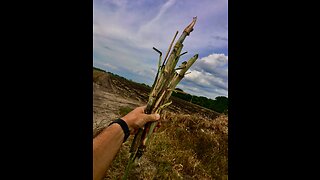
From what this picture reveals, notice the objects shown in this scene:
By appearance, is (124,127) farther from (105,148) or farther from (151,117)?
(151,117)

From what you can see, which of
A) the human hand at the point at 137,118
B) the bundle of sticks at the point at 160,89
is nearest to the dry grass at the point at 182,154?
the bundle of sticks at the point at 160,89

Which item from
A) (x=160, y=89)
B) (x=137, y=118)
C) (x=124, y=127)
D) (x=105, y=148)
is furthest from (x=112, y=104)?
(x=105, y=148)

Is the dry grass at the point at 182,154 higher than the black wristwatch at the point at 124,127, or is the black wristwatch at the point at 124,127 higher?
the black wristwatch at the point at 124,127

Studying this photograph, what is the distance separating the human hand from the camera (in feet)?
6.46

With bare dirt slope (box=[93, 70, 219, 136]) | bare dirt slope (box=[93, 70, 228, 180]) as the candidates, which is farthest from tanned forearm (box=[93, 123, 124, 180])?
bare dirt slope (box=[93, 70, 228, 180])

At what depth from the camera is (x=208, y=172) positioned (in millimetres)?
6422

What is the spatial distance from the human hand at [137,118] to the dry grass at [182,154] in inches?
59.3

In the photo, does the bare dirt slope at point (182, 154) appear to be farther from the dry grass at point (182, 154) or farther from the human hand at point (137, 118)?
the human hand at point (137, 118)

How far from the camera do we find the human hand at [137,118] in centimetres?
197

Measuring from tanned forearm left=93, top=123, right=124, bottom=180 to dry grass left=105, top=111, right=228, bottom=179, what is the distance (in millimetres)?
1955
